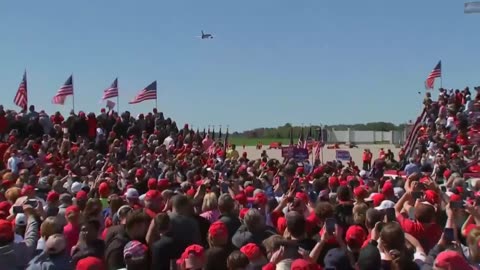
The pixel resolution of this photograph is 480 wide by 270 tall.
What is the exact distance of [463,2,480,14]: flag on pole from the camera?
3751 centimetres

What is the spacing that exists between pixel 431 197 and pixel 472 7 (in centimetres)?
3130

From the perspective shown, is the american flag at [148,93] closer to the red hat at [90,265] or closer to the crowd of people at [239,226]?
the crowd of people at [239,226]

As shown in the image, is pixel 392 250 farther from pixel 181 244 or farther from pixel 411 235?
pixel 181 244

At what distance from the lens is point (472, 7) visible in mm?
37750

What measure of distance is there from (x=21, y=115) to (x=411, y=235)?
1913 cm

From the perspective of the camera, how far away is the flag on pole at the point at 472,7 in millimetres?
37509

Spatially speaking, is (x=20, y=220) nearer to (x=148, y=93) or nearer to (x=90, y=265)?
(x=90, y=265)

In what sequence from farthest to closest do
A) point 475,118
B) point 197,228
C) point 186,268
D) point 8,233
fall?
point 475,118 → point 197,228 → point 8,233 → point 186,268

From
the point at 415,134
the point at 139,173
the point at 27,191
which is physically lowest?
the point at 27,191

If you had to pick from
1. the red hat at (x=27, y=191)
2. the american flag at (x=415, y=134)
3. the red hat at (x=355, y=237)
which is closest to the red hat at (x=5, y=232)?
the red hat at (x=355, y=237)

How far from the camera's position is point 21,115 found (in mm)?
23891

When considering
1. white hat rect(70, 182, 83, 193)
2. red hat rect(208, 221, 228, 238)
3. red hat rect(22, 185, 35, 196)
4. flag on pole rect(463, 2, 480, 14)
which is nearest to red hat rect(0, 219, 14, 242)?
red hat rect(208, 221, 228, 238)

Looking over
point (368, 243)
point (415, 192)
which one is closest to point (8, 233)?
point (368, 243)

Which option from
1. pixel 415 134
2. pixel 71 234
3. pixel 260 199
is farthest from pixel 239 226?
pixel 415 134
